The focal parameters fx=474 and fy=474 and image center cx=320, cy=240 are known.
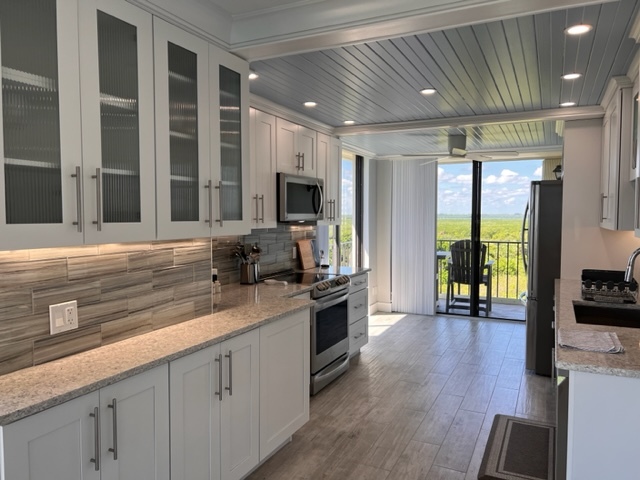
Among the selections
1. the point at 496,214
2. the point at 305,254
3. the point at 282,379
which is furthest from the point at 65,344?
the point at 496,214

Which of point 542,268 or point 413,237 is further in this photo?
point 413,237

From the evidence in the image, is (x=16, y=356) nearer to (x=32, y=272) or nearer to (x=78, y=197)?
(x=32, y=272)

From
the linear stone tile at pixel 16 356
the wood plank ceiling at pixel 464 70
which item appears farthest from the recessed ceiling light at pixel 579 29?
the linear stone tile at pixel 16 356

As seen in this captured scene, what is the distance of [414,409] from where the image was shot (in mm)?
3768

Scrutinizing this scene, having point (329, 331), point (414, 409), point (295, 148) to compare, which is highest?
point (295, 148)

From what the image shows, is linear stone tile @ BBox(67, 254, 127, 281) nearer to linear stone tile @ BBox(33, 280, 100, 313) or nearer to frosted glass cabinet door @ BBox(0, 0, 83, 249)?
linear stone tile @ BBox(33, 280, 100, 313)

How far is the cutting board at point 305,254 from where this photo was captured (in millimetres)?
4980

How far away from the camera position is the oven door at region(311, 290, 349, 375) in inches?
156

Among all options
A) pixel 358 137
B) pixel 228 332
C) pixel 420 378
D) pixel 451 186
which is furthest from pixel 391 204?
pixel 228 332

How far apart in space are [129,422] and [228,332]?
63cm

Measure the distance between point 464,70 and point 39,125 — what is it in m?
2.48

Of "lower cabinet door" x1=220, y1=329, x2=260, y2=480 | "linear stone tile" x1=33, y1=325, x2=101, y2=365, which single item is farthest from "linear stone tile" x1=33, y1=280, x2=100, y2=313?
"lower cabinet door" x1=220, y1=329, x2=260, y2=480

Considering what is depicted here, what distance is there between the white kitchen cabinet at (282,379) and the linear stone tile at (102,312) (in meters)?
0.73

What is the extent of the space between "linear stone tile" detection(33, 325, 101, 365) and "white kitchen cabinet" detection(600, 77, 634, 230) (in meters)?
3.38
